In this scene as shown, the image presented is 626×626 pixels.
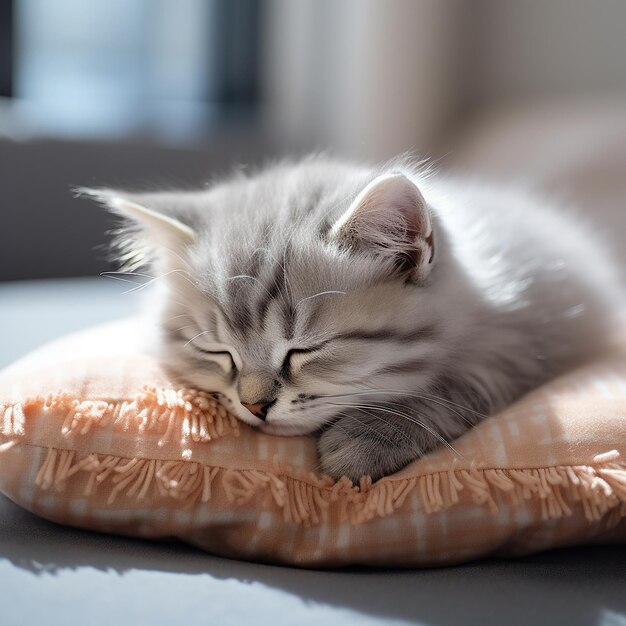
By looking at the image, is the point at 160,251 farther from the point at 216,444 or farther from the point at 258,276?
the point at 216,444

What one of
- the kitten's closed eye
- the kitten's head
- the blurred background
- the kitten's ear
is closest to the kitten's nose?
the kitten's head

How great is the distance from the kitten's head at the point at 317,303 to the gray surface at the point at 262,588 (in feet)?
0.82

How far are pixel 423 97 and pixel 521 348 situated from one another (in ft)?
8.29

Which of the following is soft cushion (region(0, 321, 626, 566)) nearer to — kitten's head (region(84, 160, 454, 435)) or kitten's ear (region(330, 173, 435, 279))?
kitten's head (region(84, 160, 454, 435))

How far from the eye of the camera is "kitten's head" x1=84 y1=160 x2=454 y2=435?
108cm

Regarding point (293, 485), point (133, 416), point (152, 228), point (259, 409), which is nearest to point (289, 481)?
point (293, 485)

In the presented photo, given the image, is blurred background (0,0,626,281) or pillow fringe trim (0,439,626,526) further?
blurred background (0,0,626,281)

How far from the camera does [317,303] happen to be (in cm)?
109

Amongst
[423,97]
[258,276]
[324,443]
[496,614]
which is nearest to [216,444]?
[324,443]

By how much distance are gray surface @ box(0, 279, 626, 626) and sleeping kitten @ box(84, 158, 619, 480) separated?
0.19 m

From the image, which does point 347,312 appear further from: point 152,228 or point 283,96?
point 283,96

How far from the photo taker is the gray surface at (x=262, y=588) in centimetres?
80

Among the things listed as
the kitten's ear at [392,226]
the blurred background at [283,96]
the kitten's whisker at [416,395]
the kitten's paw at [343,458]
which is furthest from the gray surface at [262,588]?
the blurred background at [283,96]

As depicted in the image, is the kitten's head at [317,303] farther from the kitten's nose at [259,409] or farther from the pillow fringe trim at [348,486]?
the pillow fringe trim at [348,486]
